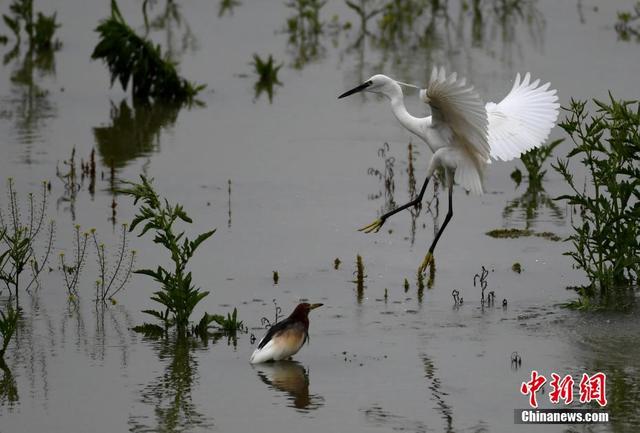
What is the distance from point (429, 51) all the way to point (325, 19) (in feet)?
10.1

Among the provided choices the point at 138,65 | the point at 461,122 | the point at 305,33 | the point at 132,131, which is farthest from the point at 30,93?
the point at 461,122

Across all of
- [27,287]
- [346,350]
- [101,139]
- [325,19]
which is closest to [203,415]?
[346,350]

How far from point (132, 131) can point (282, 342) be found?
22.3ft

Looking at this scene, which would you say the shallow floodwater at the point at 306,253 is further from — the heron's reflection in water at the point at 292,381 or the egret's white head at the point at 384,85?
the egret's white head at the point at 384,85

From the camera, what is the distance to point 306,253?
9.96 meters

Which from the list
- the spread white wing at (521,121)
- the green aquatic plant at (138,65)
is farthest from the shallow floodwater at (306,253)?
the spread white wing at (521,121)

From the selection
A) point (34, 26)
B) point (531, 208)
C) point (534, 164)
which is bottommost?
point (531, 208)

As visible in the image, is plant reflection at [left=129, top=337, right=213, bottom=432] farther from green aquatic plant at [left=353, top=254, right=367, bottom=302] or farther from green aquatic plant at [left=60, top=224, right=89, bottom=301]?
green aquatic plant at [left=353, top=254, right=367, bottom=302]

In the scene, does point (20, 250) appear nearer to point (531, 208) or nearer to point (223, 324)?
point (223, 324)

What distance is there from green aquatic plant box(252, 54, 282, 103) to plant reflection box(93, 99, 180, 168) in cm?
153

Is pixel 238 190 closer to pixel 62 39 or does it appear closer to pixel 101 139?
pixel 101 139

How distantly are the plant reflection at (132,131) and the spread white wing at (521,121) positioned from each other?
3.92 meters

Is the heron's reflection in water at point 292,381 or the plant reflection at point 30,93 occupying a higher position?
the plant reflection at point 30,93

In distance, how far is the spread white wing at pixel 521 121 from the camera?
9266 millimetres
